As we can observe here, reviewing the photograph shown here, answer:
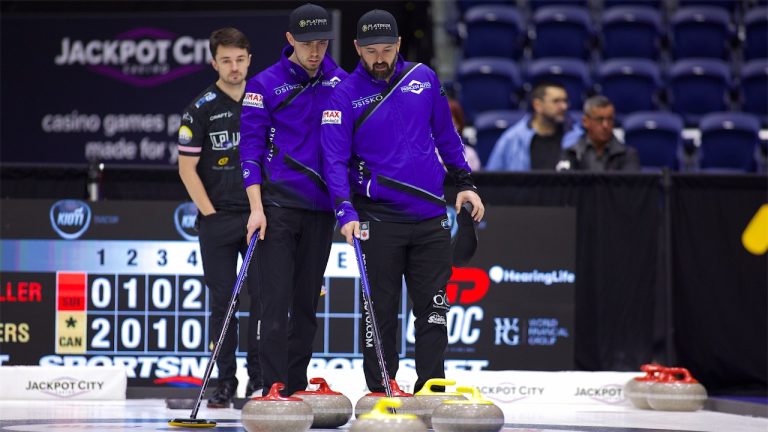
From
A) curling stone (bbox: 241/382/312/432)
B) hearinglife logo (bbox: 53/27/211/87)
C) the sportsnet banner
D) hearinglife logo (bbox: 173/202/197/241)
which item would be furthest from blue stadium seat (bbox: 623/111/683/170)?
curling stone (bbox: 241/382/312/432)

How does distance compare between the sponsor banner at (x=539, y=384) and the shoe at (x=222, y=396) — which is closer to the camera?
the shoe at (x=222, y=396)

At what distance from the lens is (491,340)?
27.0ft

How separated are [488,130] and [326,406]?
6064mm

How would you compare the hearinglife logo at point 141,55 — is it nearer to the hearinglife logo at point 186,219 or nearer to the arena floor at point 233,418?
the hearinglife logo at point 186,219

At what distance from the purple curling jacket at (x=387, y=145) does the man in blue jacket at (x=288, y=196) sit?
18 cm

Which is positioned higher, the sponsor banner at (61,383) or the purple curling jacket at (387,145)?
the purple curling jacket at (387,145)

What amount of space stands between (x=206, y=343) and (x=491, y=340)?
73.7 inches

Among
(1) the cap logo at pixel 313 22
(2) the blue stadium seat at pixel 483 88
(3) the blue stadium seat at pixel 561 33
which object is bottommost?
(1) the cap logo at pixel 313 22

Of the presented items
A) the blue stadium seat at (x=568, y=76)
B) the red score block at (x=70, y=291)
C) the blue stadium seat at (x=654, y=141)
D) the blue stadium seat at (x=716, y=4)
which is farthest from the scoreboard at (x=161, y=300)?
the blue stadium seat at (x=716, y=4)

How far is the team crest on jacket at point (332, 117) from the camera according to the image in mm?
5926

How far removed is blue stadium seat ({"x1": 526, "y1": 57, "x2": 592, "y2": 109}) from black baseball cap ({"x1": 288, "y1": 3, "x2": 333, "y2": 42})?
275 inches

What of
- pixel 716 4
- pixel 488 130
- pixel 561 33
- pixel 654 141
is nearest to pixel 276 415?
pixel 488 130

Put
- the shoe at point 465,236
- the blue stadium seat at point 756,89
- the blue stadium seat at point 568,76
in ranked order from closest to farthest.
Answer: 1. the shoe at point 465,236
2. the blue stadium seat at point 568,76
3. the blue stadium seat at point 756,89

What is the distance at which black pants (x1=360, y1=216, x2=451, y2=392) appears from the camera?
599 centimetres
